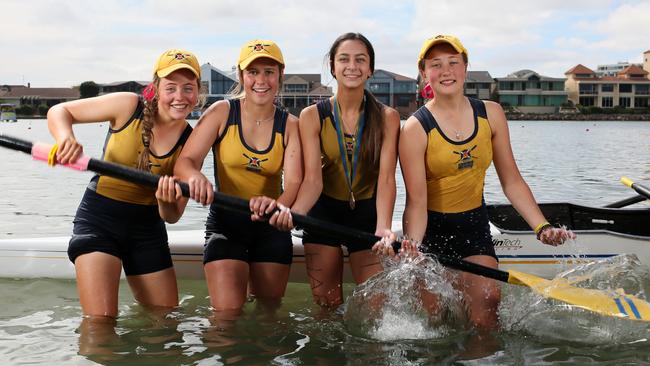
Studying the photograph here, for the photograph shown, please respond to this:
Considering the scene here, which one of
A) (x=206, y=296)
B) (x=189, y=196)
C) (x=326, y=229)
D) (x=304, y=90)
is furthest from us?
(x=304, y=90)

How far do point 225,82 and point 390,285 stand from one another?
8453cm

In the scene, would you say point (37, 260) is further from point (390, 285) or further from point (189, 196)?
point (390, 285)

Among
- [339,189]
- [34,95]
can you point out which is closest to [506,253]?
[339,189]

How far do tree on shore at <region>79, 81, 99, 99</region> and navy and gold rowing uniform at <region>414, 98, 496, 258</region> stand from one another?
97542 mm

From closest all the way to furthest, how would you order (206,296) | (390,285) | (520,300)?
1. (390,285)
2. (520,300)
3. (206,296)

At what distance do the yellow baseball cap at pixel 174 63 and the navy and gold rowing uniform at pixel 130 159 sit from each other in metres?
0.34

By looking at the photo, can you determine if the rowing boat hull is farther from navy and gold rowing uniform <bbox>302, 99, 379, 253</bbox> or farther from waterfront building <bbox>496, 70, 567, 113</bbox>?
waterfront building <bbox>496, 70, 567, 113</bbox>

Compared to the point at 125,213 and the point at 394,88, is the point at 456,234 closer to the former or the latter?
the point at 125,213

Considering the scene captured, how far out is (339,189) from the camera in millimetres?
5207

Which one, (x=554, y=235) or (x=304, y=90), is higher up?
(x=304, y=90)

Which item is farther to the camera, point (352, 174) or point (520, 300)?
point (520, 300)

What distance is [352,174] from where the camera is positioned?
5.13m

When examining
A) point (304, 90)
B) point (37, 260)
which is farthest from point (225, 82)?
point (37, 260)

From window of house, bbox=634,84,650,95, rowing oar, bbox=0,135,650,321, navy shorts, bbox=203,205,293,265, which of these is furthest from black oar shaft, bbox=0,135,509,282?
window of house, bbox=634,84,650,95
